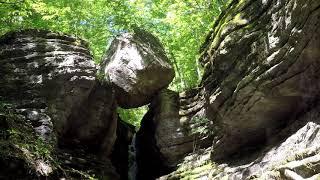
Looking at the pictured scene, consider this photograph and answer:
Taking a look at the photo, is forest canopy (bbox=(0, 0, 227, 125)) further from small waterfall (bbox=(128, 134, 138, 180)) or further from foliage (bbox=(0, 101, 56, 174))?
foliage (bbox=(0, 101, 56, 174))

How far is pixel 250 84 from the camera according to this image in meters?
10.2

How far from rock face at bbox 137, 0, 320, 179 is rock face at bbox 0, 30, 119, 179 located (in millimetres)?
2808

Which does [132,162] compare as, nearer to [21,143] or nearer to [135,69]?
[135,69]

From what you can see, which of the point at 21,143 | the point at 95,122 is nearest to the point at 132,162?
the point at 95,122

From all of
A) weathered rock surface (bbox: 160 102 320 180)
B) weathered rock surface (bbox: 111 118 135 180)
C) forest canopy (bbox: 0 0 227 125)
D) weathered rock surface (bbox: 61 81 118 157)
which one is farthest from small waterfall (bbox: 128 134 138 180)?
forest canopy (bbox: 0 0 227 125)

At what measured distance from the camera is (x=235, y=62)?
10.9 m

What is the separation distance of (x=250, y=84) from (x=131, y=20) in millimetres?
10524

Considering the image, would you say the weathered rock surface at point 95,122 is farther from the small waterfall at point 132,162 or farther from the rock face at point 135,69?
the small waterfall at point 132,162

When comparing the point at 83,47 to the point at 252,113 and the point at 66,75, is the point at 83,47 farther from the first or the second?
the point at 252,113

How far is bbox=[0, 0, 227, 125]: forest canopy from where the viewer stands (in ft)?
57.9

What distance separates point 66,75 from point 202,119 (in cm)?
553

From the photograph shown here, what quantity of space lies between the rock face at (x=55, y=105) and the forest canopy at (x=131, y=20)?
2.56 meters

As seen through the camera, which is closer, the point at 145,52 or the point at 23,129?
the point at 23,129

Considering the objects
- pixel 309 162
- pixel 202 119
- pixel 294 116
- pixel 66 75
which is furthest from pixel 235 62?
pixel 66 75
